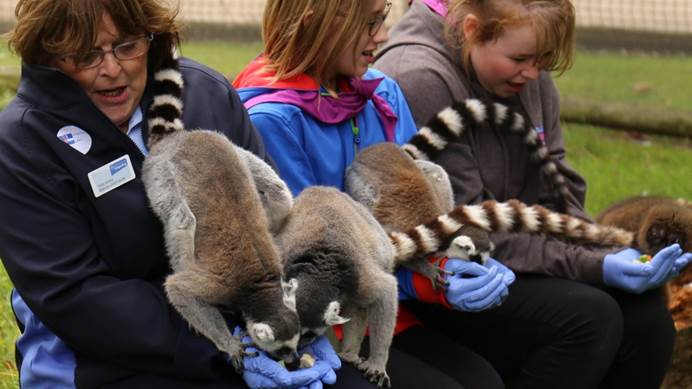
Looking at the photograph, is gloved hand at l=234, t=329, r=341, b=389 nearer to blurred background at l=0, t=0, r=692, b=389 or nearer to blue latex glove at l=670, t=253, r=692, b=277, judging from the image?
blurred background at l=0, t=0, r=692, b=389

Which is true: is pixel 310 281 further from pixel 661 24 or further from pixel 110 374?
pixel 661 24

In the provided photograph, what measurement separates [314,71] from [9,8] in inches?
358

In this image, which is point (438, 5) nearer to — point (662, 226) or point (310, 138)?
point (310, 138)

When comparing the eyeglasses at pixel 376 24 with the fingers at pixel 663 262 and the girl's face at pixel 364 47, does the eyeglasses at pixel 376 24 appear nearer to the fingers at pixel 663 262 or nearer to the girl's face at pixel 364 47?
the girl's face at pixel 364 47

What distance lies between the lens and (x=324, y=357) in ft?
8.66

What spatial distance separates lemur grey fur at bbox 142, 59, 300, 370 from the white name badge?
5cm

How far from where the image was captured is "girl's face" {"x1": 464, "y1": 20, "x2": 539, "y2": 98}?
353 cm

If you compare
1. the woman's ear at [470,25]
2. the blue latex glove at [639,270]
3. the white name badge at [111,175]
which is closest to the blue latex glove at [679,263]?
the blue latex glove at [639,270]

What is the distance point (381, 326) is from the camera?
2.80 metres

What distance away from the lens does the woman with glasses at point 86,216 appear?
2473 mm

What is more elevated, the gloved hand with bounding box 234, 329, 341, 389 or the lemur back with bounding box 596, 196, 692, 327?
the gloved hand with bounding box 234, 329, 341, 389

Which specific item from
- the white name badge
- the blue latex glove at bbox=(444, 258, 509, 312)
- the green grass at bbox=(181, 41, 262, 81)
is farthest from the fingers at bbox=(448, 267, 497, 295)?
the green grass at bbox=(181, 41, 262, 81)

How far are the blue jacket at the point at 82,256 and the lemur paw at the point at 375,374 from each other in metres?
0.37

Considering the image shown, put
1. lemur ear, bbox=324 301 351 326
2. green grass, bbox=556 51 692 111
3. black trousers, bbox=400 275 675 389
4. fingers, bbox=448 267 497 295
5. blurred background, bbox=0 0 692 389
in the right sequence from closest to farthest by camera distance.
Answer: lemur ear, bbox=324 301 351 326 → fingers, bbox=448 267 497 295 → black trousers, bbox=400 275 675 389 → blurred background, bbox=0 0 692 389 → green grass, bbox=556 51 692 111
